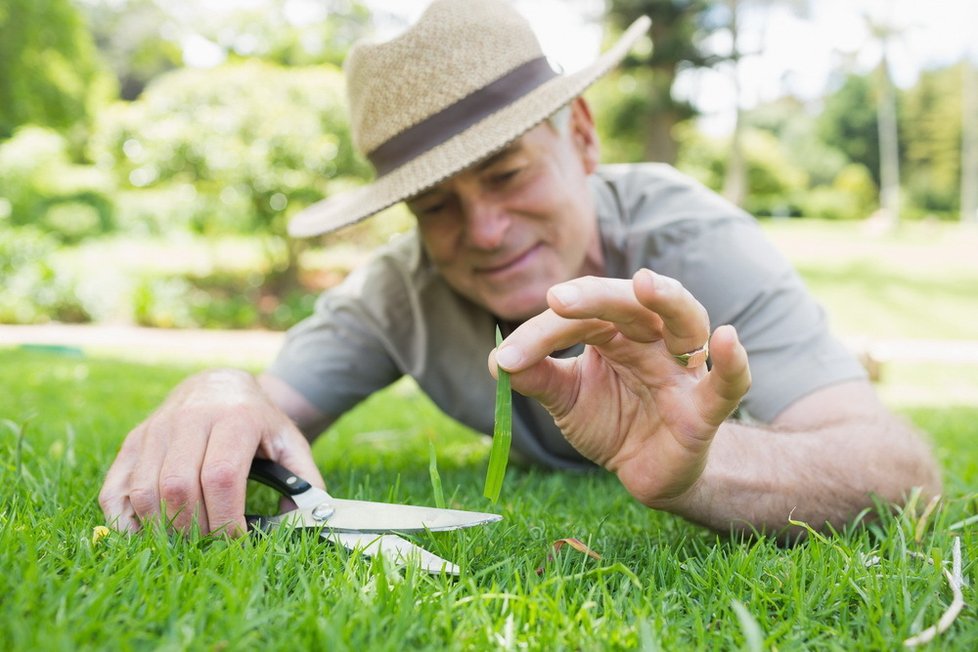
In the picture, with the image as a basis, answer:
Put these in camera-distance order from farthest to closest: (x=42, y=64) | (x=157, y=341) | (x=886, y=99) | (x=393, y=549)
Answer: (x=886, y=99) < (x=42, y=64) < (x=157, y=341) < (x=393, y=549)

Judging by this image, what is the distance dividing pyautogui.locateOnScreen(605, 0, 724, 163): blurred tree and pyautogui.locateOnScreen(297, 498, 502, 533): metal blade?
14.6m

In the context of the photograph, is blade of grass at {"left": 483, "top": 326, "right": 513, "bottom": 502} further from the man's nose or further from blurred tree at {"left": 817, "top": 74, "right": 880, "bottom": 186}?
blurred tree at {"left": 817, "top": 74, "right": 880, "bottom": 186}

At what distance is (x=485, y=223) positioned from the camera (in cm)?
235

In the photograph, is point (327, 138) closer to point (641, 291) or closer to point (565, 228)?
point (565, 228)

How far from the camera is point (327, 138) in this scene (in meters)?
12.5

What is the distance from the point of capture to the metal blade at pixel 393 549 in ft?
4.50

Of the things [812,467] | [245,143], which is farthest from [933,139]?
[812,467]

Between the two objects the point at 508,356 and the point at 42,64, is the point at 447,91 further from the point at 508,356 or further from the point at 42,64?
the point at 42,64

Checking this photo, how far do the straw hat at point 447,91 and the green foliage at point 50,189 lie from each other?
14.6m

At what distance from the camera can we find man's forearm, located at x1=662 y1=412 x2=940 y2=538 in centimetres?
161

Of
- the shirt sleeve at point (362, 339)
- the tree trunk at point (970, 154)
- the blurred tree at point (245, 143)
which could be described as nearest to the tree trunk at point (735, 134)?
the blurred tree at point (245, 143)

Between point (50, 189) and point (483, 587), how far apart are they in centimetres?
2010

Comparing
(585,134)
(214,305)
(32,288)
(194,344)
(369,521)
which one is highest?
(585,134)

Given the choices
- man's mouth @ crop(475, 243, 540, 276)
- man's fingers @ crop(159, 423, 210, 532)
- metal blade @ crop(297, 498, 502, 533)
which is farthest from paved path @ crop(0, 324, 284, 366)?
metal blade @ crop(297, 498, 502, 533)
